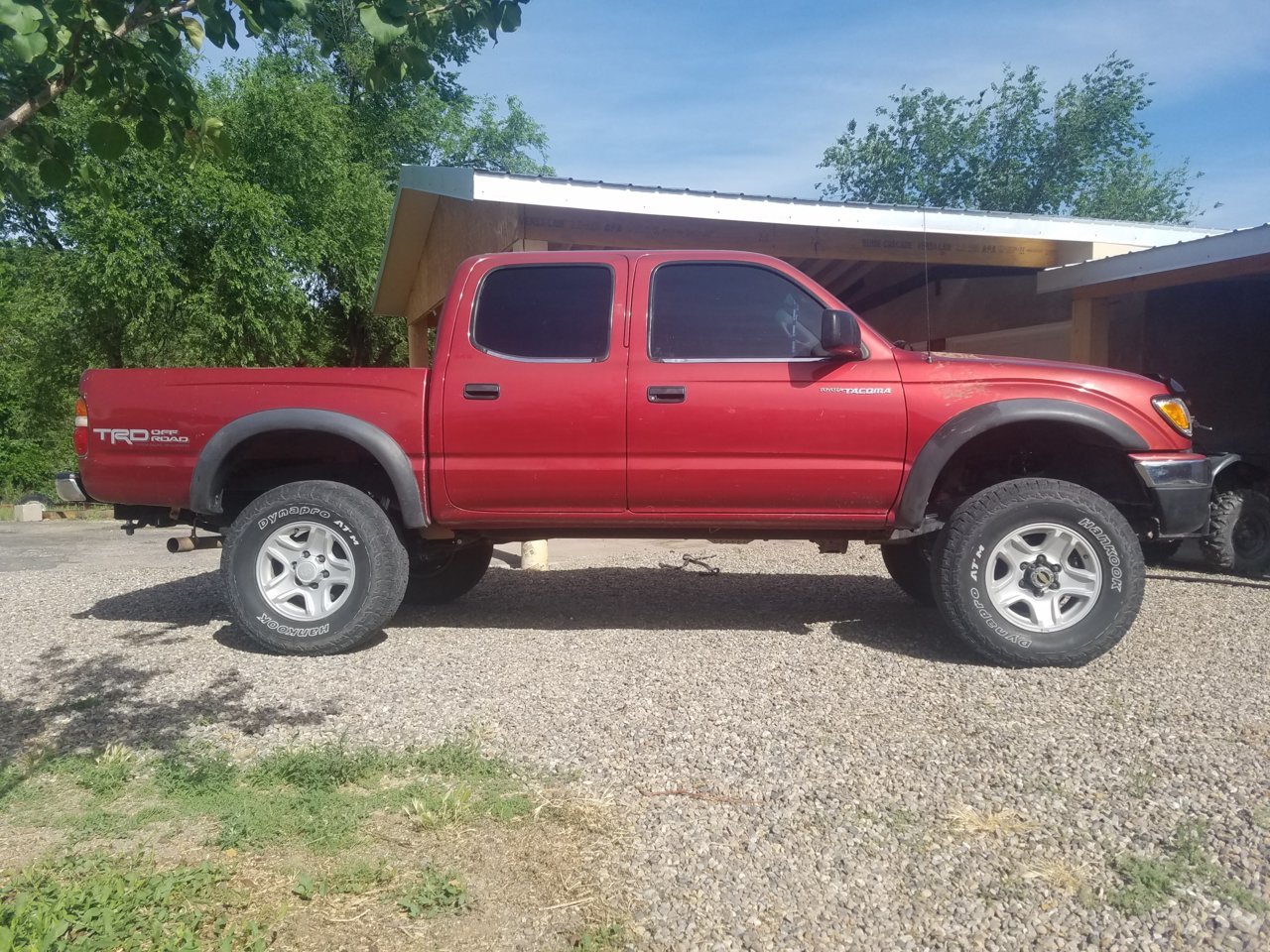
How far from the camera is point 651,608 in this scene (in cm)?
641

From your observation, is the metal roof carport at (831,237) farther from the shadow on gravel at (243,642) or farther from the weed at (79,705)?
the weed at (79,705)

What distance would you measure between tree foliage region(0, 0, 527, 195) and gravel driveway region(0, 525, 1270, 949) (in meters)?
2.29

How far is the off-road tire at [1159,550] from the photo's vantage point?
6062 mm

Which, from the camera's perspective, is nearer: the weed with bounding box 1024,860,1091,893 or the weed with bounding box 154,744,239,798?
the weed with bounding box 1024,860,1091,893

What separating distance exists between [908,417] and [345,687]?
296 centimetres

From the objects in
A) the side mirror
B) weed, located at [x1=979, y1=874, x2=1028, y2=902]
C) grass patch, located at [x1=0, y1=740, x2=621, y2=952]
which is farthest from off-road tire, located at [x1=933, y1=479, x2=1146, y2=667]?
grass patch, located at [x1=0, y1=740, x2=621, y2=952]

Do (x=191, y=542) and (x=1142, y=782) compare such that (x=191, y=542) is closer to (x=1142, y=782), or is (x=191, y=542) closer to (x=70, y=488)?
(x=70, y=488)

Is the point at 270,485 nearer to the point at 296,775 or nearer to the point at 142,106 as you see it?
the point at 296,775

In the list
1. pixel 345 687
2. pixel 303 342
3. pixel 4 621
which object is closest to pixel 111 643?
pixel 4 621

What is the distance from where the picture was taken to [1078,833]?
304cm

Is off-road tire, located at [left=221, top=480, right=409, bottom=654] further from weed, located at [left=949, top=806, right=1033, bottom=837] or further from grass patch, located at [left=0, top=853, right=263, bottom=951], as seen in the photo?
weed, located at [left=949, top=806, right=1033, bottom=837]

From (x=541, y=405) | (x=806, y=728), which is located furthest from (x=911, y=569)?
(x=541, y=405)

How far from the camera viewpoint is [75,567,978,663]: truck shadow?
568 cm

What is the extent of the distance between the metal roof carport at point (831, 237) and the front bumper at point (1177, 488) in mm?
1776
